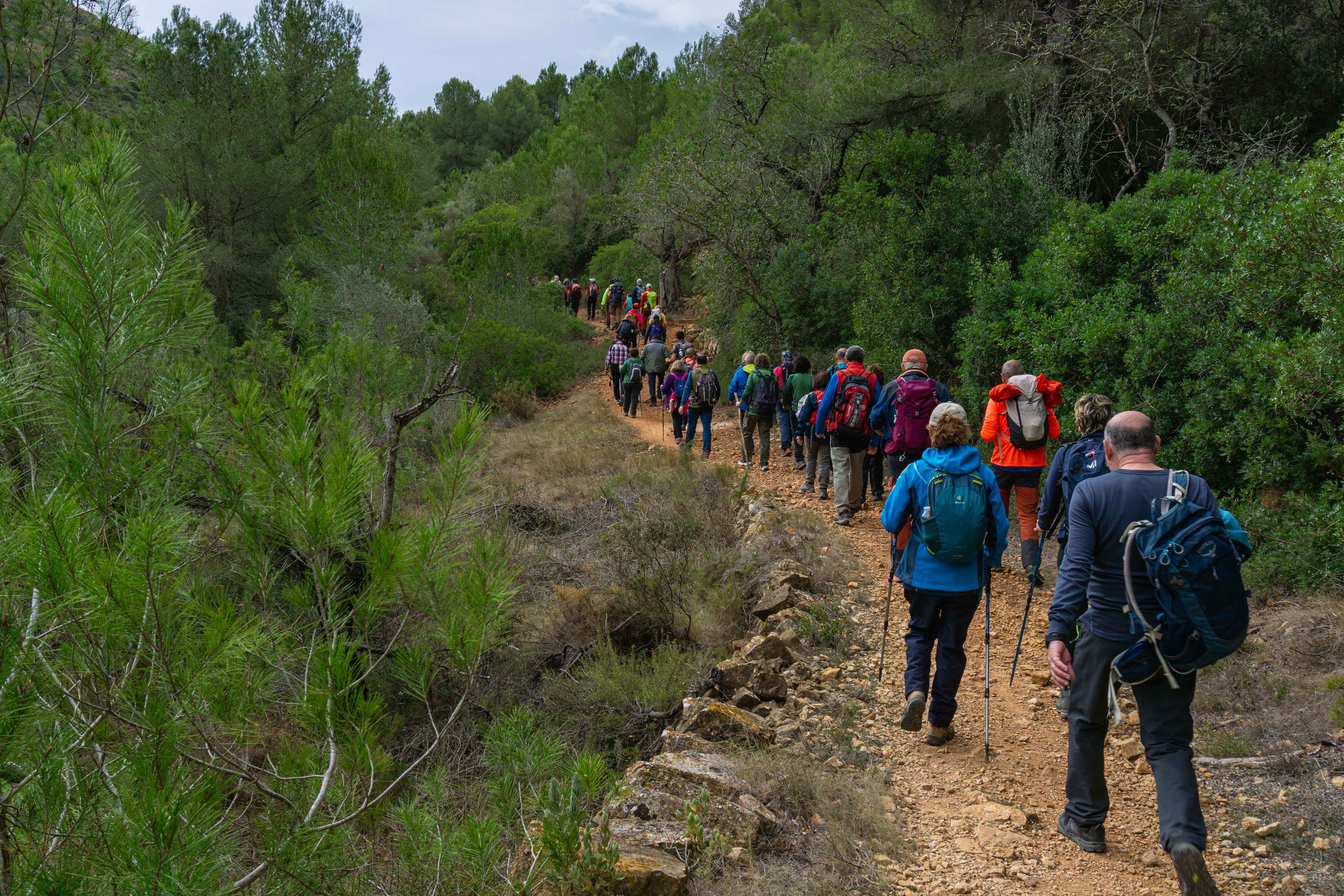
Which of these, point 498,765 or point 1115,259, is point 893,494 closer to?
point 498,765

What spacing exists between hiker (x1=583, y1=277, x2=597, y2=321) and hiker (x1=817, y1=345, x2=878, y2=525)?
22.3 meters

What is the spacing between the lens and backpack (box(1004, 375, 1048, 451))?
7.02 meters

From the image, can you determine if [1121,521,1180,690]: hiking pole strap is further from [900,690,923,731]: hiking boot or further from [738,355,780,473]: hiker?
[738,355,780,473]: hiker

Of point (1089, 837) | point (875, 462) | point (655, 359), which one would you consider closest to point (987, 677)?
point (1089, 837)

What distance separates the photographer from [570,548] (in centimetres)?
938

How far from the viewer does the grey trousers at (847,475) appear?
370 inches

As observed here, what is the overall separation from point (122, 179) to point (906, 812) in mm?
4220

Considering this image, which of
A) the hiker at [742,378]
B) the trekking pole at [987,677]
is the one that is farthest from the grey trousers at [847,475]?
the trekking pole at [987,677]

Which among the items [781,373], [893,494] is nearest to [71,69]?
[893,494]

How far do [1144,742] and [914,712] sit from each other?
4.84 ft

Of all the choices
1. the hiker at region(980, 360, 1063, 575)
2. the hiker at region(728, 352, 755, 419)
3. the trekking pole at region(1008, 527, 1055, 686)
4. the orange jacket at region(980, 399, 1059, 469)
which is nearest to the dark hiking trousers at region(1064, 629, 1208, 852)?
the trekking pole at region(1008, 527, 1055, 686)

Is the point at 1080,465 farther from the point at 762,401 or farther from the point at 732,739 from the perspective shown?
the point at 762,401

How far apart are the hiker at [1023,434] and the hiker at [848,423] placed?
1899 millimetres

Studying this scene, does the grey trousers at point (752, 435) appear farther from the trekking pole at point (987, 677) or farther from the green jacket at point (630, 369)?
the trekking pole at point (987, 677)
